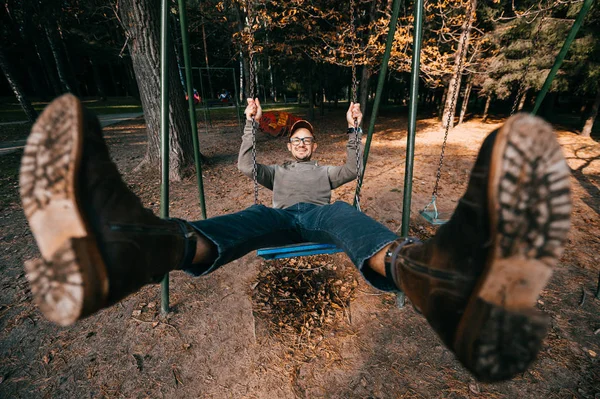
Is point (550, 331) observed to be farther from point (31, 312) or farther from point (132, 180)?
point (132, 180)

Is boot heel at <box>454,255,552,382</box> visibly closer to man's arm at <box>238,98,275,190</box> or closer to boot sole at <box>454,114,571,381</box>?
boot sole at <box>454,114,571,381</box>

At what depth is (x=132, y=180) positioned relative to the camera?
498 centimetres

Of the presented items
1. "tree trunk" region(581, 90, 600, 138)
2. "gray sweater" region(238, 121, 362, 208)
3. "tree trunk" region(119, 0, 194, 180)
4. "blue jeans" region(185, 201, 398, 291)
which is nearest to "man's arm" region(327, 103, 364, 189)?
"gray sweater" region(238, 121, 362, 208)

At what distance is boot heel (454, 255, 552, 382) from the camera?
66cm

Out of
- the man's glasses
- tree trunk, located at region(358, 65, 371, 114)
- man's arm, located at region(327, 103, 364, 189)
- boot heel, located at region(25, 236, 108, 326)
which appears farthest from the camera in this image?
tree trunk, located at region(358, 65, 371, 114)

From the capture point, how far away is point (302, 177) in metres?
2.16

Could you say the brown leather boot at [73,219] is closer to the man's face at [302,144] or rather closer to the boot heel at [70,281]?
the boot heel at [70,281]

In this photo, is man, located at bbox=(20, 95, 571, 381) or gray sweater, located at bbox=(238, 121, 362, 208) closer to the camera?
man, located at bbox=(20, 95, 571, 381)

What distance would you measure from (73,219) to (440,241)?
101 centimetres

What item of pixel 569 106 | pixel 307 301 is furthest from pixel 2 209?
pixel 569 106

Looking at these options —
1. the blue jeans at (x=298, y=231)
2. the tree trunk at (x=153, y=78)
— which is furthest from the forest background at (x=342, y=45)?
the blue jeans at (x=298, y=231)

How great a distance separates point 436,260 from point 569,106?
81.8ft

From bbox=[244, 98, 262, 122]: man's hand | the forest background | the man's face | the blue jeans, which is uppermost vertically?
the forest background

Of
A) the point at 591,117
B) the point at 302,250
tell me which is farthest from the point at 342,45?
the point at 591,117
